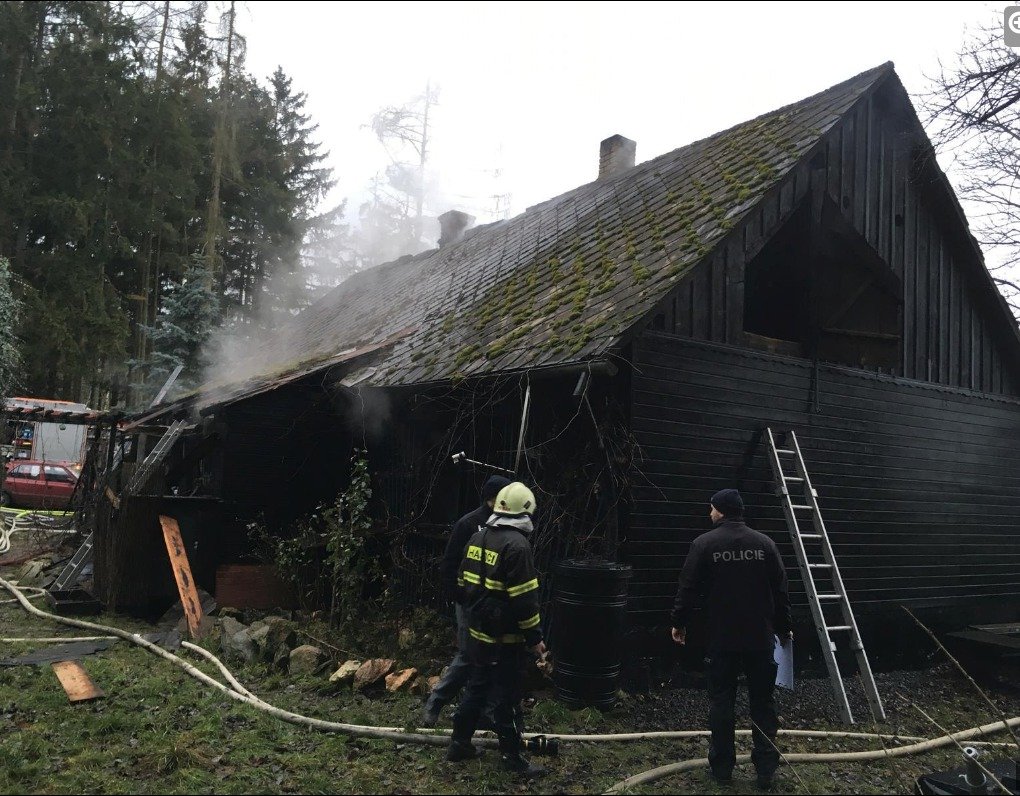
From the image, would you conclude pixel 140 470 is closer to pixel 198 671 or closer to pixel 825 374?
pixel 198 671

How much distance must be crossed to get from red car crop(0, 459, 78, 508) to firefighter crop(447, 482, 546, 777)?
2113 cm

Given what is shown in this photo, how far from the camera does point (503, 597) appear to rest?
4996 mm

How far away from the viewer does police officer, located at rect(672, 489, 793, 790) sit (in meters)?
4.96

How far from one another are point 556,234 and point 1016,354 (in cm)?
727

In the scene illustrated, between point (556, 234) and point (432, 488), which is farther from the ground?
point (556, 234)

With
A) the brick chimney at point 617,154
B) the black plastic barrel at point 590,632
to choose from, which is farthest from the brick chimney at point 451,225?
the black plastic barrel at point 590,632

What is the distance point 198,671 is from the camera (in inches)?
273

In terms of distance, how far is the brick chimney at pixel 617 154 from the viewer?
15016 millimetres

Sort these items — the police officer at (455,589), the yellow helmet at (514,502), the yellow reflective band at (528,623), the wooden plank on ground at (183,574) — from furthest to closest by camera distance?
1. the wooden plank on ground at (183,574)
2. the police officer at (455,589)
3. the yellow helmet at (514,502)
4. the yellow reflective band at (528,623)

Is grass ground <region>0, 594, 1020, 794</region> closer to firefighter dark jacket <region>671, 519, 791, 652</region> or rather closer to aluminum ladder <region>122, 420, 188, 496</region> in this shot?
firefighter dark jacket <region>671, 519, 791, 652</region>

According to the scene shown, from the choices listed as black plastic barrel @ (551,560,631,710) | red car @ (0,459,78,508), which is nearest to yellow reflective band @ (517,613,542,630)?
black plastic barrel @ (551,560,631,710)

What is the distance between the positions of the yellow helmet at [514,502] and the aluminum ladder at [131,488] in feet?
22.9

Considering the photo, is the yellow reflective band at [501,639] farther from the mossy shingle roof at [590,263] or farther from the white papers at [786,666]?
the mossy shingle roof at [590,263]

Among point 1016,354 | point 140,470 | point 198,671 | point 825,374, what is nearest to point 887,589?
point 825,374
